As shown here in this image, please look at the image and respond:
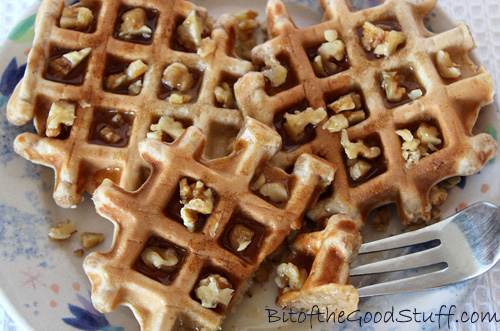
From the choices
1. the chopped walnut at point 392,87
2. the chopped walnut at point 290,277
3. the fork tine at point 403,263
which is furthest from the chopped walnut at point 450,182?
the chopped walnut at point 290,277

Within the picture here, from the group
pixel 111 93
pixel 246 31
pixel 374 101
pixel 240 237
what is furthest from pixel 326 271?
pixel 246 31

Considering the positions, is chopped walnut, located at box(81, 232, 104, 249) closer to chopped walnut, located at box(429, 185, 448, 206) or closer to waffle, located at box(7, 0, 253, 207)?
waffle, located at box(7, 0, 253, 207)

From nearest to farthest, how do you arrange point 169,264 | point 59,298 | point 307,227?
point 169,264 → point 59,298 → point 307,227

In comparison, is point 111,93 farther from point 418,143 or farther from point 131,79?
point 418,143

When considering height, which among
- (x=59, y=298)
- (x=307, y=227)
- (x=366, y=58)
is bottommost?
(x=59, y=298)

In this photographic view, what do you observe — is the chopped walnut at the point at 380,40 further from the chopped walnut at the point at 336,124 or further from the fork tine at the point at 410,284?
the fork tine at the point at 410,284

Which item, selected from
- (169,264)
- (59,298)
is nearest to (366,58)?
(169,264)

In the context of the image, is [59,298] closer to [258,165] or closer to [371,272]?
[258,165]
